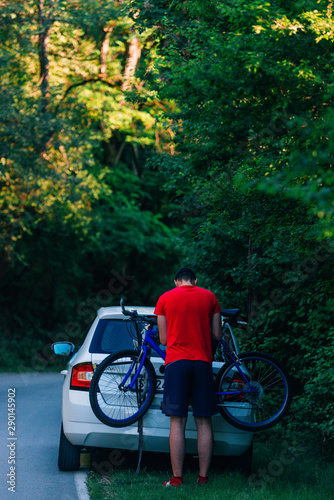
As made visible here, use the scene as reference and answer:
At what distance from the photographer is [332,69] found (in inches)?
236

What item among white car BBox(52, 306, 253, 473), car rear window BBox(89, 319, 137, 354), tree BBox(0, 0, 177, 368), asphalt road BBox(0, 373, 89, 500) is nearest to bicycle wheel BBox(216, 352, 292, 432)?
white car BBox(52, 306, 253, 473)

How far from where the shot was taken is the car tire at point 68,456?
7.62 metres

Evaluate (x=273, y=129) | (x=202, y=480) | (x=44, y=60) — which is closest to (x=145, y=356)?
(x=202, y=480)

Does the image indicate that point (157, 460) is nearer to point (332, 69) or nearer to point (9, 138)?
point (332, 69)

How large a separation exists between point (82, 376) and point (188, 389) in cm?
107

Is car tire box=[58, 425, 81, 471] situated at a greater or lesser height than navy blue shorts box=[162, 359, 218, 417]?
lesser

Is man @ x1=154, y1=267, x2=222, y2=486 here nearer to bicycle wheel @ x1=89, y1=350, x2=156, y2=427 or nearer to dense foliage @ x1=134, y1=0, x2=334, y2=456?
bicycle wheel @ x1=89, y1=350, x2=156, y2=427

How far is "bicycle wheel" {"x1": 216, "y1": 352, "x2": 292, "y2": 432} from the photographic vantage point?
7.09 m

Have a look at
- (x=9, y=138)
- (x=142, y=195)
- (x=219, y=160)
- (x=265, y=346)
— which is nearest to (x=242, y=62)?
(x=219, y=160)

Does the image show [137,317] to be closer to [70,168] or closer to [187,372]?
[187,372]

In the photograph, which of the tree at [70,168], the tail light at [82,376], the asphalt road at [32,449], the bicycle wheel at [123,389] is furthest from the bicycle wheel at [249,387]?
the tree at [70,168]

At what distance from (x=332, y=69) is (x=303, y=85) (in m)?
0.27

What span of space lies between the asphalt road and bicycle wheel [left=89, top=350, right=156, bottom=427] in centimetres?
76

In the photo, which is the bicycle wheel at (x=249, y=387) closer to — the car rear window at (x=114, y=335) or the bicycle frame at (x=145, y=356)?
the bicycle frame at (x=145, y=356)
